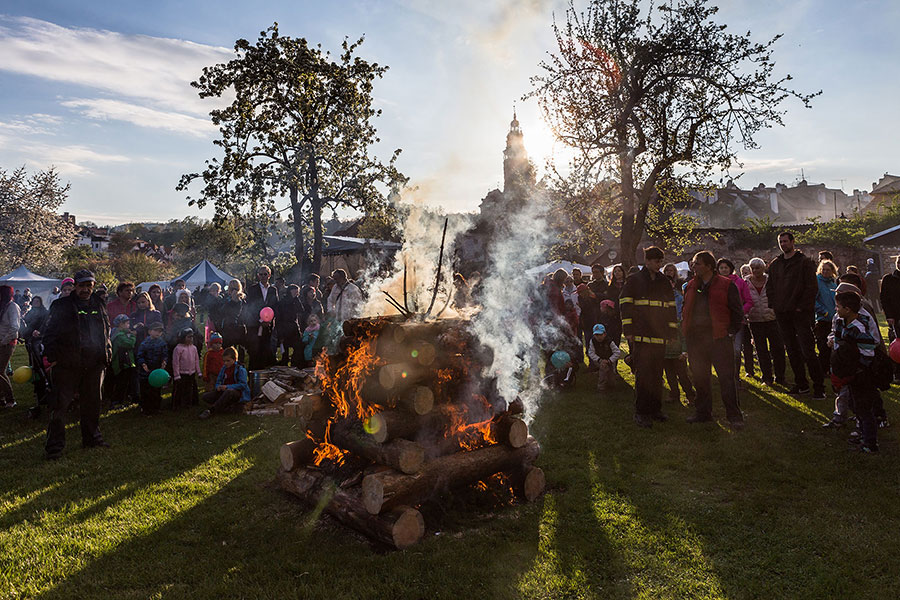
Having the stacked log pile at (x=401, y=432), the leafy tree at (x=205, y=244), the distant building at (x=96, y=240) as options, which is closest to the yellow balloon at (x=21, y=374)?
the stacked log pile at (x=401, y=432)

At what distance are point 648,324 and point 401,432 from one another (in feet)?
12.9

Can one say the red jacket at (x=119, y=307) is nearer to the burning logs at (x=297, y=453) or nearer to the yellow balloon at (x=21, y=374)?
the yellow balloon at (x=21, y=374)

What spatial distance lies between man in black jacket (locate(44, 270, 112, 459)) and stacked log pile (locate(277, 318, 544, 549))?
3.16 meters

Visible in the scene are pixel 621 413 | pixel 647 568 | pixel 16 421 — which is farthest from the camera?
pixel 16 421

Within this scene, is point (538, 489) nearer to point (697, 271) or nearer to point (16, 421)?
point (697, 271)

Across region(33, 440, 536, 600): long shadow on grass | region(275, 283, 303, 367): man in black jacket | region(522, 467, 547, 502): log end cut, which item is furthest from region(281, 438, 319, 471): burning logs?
region(275, 283, 303, 367): man in black jacket

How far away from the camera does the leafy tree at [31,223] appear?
37.0 m

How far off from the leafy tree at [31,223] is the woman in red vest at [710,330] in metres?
45.7

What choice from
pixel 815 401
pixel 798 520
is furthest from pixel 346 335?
pixel 815 401

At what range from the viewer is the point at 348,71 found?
2619cm

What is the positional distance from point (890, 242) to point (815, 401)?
1076 inches

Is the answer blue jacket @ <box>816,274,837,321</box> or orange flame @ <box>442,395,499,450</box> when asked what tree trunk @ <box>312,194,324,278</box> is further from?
orange flame @ <box>442,395,499,450</box>

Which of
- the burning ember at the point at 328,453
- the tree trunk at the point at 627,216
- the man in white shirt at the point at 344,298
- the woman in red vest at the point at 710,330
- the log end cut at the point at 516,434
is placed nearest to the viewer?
the log end cut at the point at 516,434

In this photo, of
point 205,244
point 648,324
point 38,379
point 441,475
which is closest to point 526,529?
point 441,475
